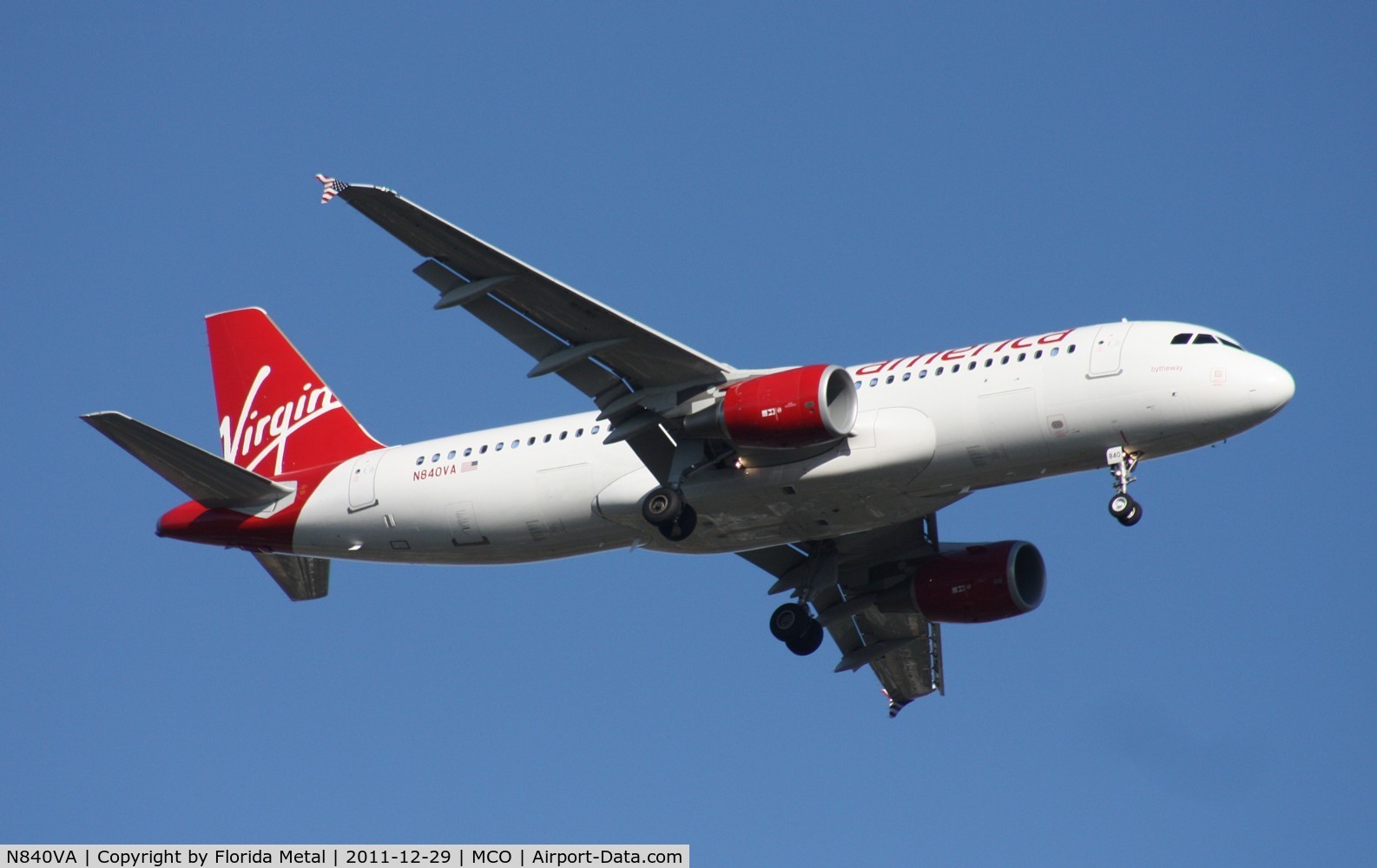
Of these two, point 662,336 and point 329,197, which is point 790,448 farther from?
point 329,197

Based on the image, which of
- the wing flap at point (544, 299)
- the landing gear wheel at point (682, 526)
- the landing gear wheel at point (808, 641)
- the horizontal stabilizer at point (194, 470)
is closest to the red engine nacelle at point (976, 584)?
the landing gear wheel at point (808, 641)

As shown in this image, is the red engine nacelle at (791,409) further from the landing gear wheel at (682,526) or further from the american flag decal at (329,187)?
the american flag decal at (329,187)

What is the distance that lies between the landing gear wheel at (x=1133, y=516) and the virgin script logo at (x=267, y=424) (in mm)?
18003

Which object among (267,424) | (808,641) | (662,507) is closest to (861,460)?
(662,507)

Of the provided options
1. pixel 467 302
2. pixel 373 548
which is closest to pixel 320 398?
pixel 373 548

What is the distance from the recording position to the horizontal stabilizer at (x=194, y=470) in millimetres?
35969

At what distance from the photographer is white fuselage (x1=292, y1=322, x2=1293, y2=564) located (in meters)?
33.2

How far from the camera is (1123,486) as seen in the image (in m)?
33.2

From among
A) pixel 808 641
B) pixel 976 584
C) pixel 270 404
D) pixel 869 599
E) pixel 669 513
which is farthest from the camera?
pixel 270 404

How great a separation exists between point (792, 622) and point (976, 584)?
159 inches

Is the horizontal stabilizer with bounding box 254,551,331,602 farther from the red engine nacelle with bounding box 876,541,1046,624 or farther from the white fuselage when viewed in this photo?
the red engine nacelle with bounding box 876,541,1046,624

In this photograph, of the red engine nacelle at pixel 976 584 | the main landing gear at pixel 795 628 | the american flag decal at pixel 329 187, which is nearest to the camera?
the american flag decal at pixel 329 187

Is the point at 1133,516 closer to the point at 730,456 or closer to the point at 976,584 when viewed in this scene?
the point at 976,584

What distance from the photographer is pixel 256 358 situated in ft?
141
